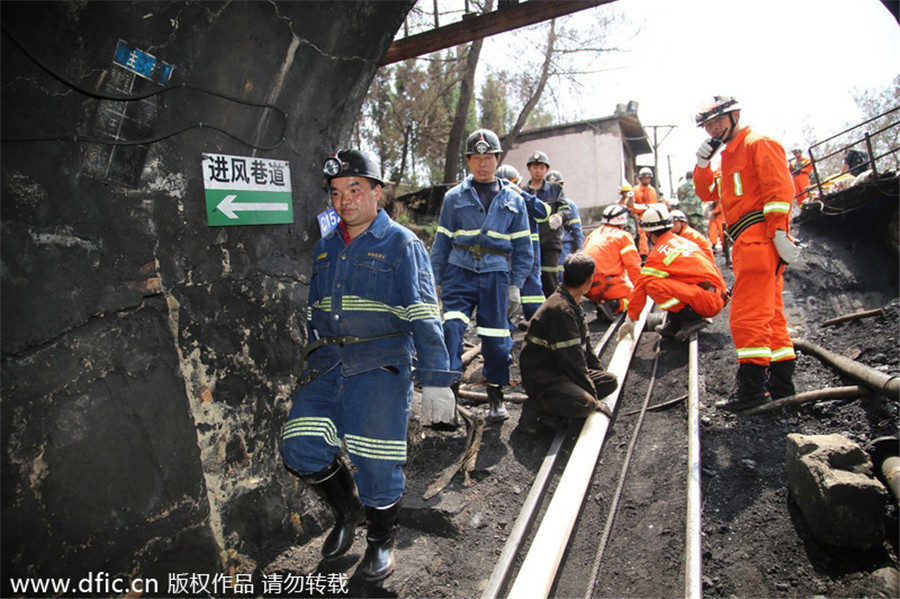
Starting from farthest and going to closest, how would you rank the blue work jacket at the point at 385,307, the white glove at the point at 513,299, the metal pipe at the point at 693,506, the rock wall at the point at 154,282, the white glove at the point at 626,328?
the white glove at the point at 626,328, the white glove at the point at 513,299, the blue work jacket at the point at 385,307, the metal pipe at the point at 693,506, the rock wall at the point at 154,282

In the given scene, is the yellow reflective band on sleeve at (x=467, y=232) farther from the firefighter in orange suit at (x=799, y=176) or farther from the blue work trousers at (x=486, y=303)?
the firefighter in orange suit at (x=799, y=176)

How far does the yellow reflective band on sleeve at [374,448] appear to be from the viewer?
10.1 feet

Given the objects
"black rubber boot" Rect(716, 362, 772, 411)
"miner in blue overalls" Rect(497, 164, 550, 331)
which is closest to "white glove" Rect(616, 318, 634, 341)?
"miner in blue overalls" Rect(497, 164, 550, 331)

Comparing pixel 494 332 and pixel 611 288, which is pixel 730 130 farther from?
pixel 611 288

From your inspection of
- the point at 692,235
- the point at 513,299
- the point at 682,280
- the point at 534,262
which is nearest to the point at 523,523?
the point at 513,299

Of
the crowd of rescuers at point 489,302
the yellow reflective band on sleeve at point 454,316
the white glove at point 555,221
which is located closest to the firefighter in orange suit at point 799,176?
the crowd of rescuers at point 489,302

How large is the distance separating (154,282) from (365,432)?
1.34 meters

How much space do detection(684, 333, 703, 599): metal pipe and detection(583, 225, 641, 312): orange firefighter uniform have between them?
3084 millimetres

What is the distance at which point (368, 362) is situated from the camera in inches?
124

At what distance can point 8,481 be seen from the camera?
2412mm

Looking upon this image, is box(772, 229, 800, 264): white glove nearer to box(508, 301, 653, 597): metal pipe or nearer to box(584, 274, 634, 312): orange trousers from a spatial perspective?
box(508, 301, 653, 597): metal pipe

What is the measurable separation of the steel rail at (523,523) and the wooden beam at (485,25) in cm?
325

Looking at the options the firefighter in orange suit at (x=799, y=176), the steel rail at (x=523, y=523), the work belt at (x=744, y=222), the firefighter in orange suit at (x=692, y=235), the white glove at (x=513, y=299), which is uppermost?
the firefighter in orange suit at (x=799, y=176)

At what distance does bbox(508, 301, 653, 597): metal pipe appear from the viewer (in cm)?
303
